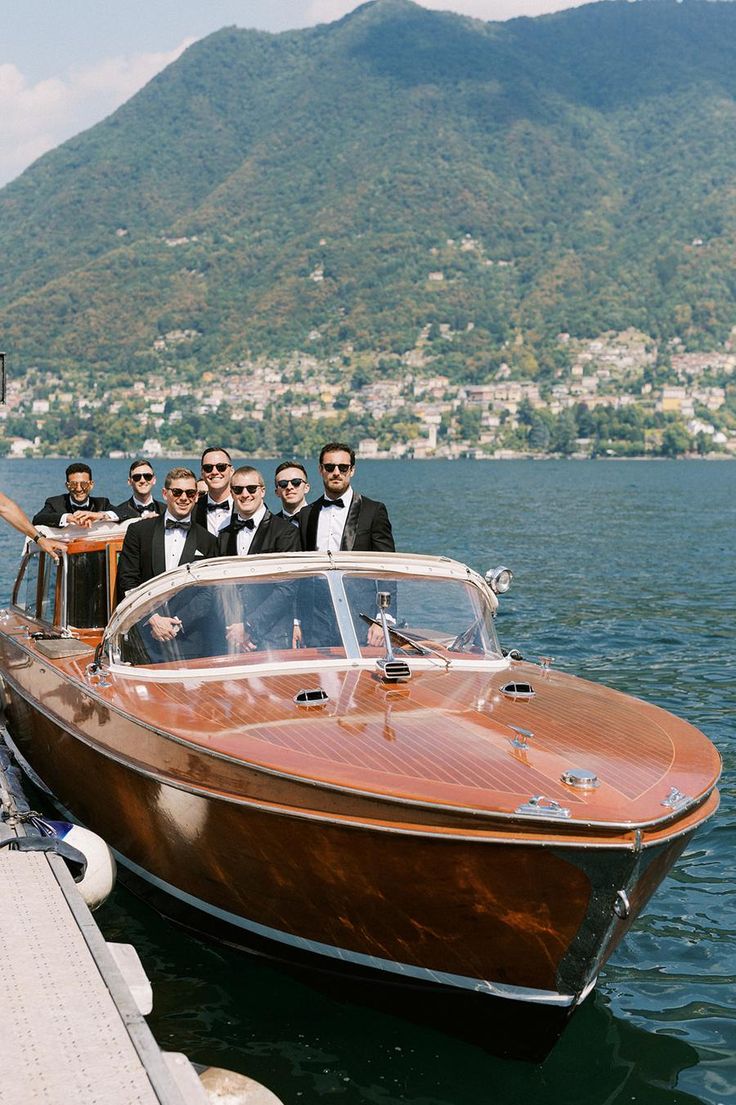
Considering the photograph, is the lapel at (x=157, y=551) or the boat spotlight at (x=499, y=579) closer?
the boat spotlight at (x=499, y=579)

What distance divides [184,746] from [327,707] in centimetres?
77

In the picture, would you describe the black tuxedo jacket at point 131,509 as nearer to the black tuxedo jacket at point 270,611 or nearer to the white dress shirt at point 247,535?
the white dress shirt at point 247,535

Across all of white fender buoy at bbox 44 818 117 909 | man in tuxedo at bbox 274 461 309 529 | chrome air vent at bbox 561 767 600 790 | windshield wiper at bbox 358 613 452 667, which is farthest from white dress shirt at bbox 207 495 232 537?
chrome air vent at bbox 561 767 600 790

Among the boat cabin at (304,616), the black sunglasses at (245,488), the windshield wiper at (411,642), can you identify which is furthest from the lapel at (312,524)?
Answer: the windshield wiper at (411,642)

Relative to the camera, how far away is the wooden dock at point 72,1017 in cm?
454

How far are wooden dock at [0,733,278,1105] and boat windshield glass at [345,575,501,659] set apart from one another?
7.40 ft

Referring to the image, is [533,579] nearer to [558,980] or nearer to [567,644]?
[567,644]

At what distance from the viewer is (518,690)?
24.0 feet

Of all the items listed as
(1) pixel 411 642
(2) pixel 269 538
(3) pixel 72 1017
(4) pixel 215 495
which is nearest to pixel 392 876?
(3) pixel 72 1017

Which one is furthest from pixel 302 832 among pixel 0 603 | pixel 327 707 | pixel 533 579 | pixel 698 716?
pixel 533 579

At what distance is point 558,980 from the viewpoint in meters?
5.97

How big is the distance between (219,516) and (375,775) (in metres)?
3.98

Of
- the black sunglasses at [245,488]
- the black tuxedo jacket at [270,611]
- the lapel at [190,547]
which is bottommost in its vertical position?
the black tuxedo jacket at [270,611]

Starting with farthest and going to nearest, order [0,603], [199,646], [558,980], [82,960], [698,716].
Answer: [0,603]
[698,716]
[199,646]
[558,980]
[82,960]
